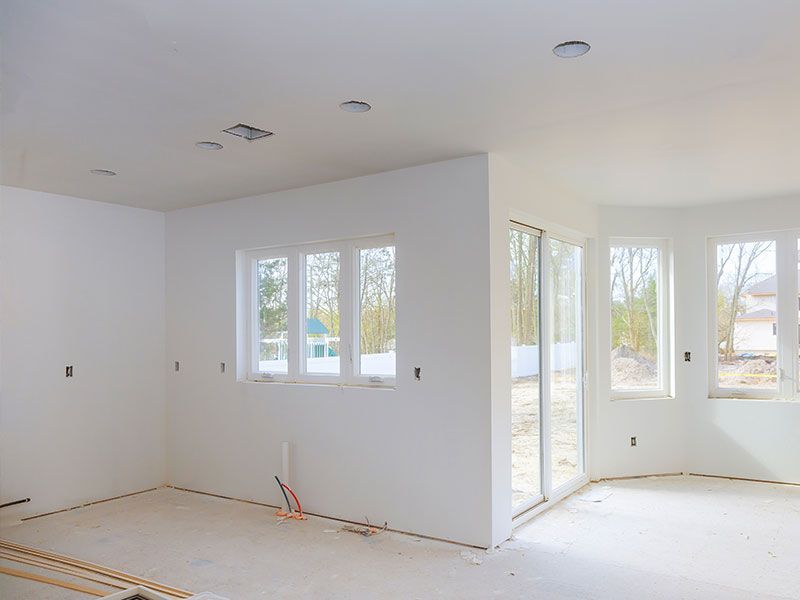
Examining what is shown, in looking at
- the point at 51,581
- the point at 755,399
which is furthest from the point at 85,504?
the point at 755,399

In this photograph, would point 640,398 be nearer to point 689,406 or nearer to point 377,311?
point 689,406

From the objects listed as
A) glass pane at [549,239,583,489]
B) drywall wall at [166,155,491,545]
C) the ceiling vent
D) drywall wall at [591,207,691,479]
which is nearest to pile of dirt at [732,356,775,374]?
drywall wall at [591,207,691,479]

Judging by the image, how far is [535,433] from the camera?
4734 mm

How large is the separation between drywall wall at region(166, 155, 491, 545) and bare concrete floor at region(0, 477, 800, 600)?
10.8 inches

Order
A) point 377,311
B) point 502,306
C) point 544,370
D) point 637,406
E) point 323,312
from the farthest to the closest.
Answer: point 637,406
point 323,312
point 544,370
point 377,311
point 502,306

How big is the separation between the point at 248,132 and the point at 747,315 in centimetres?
479

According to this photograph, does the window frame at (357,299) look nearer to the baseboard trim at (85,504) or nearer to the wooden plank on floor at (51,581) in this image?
the wooden plank on floor at (51,581)

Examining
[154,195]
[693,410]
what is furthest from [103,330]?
[693,410]

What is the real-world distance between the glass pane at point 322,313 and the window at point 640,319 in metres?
2.73

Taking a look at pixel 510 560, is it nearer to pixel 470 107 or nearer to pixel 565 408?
pixel 565 408

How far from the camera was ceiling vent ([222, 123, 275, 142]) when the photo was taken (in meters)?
3.48

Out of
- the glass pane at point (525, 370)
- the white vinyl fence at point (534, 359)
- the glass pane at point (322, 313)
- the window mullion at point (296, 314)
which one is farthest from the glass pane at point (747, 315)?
the window mullion at point (296, 314)

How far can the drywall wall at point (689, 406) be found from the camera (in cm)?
559

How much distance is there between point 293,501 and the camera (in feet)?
15.9
